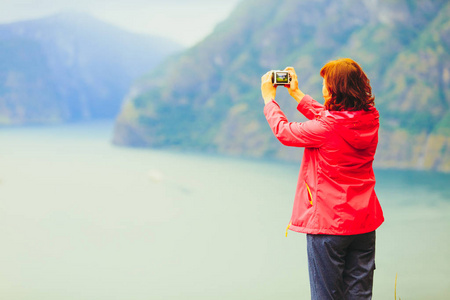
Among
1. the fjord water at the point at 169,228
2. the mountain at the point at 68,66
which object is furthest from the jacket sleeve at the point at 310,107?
the mountain at the point at 68,66

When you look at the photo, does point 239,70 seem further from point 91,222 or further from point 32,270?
point 32,270

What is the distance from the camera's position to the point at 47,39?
32.4 feet

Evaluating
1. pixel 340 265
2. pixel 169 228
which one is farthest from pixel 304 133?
pixel 169 228

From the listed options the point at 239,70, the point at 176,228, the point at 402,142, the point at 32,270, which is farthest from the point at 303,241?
the point at 239,70

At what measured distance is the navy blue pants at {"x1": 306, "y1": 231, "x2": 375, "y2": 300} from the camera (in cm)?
132

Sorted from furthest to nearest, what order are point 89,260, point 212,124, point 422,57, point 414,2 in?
point 212,124, point 414,2, point 422,57, point 89,260

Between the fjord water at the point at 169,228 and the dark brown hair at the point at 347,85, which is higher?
the dark brown hair at the point at 347,85

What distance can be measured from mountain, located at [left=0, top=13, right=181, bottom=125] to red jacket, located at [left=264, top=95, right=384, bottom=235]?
8.42 metres

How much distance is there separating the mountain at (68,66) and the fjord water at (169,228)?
1.96ft

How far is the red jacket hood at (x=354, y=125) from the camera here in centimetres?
129

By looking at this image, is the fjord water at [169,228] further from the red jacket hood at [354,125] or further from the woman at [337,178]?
the red jacket hood at [354,125]

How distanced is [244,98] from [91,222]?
6.76m

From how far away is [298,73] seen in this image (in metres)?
11.5

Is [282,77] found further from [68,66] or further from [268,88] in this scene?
[68,66]
